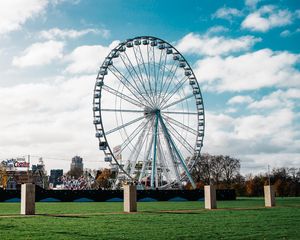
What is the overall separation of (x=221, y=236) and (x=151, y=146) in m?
37.8

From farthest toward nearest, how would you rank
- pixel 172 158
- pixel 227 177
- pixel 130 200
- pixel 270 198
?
pixel 227 177, pixel 172 158, pixel 270 198, pixel 130 200

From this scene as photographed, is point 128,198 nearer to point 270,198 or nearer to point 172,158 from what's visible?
point 270,198

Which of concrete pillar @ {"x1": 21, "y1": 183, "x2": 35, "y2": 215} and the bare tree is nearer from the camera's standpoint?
concrete pillar @ {"x1": 21, "y1": 183, "x2": 35, "y2": 215}

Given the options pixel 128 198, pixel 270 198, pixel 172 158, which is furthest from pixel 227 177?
pixel 128 198

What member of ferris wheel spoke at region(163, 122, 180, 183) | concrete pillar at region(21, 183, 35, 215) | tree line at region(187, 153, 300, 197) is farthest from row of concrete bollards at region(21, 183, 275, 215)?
tree line at region(187, 153, 300, 197)

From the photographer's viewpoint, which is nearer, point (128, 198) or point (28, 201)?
point (28, 201)

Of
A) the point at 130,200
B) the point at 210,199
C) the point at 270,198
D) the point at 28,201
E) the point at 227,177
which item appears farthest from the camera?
the point at 227,177

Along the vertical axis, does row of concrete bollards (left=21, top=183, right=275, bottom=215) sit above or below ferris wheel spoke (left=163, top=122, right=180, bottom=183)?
below

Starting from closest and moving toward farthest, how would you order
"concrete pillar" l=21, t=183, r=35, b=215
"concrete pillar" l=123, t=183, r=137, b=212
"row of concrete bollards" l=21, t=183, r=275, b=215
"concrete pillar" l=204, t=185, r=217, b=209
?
"concrete pillar" l=21, t=183, r=35, b=215, "row of concrete bollards" l=21, t=183, r=275, b=215, "concrete pillar" l=123, t=183, r=137, b=212, "concrete pillar" l=204, t=185, r=217, b=209

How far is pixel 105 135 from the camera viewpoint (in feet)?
170

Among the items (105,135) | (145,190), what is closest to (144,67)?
(105,135)

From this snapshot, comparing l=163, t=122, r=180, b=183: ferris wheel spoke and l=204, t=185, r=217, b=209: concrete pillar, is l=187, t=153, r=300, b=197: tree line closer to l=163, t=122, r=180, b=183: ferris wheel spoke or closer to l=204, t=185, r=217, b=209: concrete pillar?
l=163, t=122, r=180, b=183: ferris wheel spoke

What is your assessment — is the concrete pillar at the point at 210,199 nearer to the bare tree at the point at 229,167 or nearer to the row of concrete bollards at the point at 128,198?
the row of concrete bollards at the point at 128,198

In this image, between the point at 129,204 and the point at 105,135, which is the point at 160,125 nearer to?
the point at 105,135
